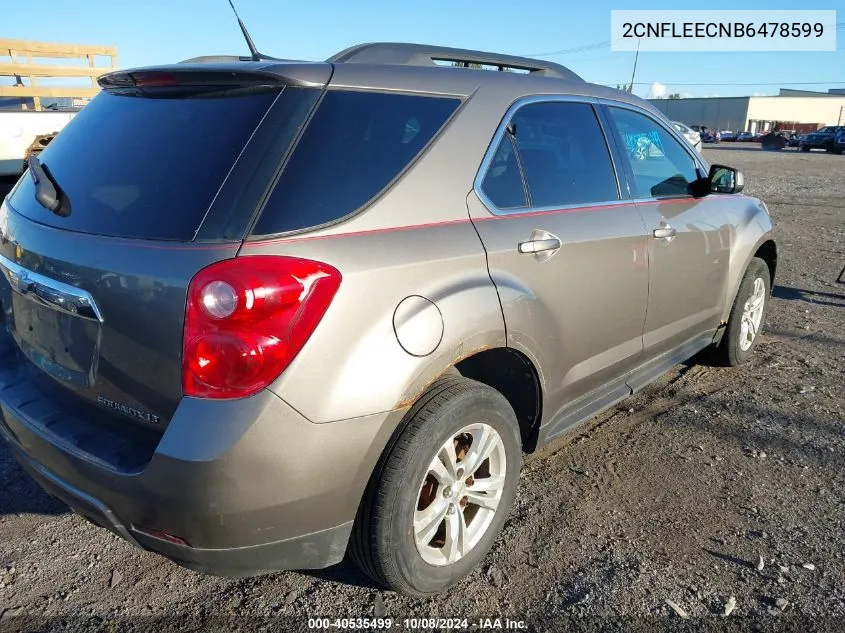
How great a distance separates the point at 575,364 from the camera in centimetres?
285

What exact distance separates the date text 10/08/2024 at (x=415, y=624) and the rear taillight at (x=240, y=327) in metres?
0.98

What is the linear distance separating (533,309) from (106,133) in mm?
1653

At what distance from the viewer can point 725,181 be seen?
3818mm

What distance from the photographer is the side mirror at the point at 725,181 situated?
3.78 meters

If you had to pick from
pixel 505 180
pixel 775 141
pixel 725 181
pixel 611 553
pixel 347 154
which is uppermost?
pixel 347 154

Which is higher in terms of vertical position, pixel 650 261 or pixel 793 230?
pixel 650 261

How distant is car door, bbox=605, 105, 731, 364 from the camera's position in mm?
3320

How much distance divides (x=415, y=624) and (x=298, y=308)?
3.95 ft

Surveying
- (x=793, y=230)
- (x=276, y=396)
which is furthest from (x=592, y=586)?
(x=793, y=230)

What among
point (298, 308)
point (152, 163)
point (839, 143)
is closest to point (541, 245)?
point (298, 308)

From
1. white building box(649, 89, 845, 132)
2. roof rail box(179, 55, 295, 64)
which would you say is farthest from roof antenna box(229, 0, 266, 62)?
white building box(649, 89, 845, 132)

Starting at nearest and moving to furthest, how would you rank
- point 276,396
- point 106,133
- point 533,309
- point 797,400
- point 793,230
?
point 276,396, point 106,133, point 533,309, point 797,400, point 793,230

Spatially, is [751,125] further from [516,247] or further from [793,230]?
[516,247]

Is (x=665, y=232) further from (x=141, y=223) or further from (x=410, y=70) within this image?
(x=141, y=223)
